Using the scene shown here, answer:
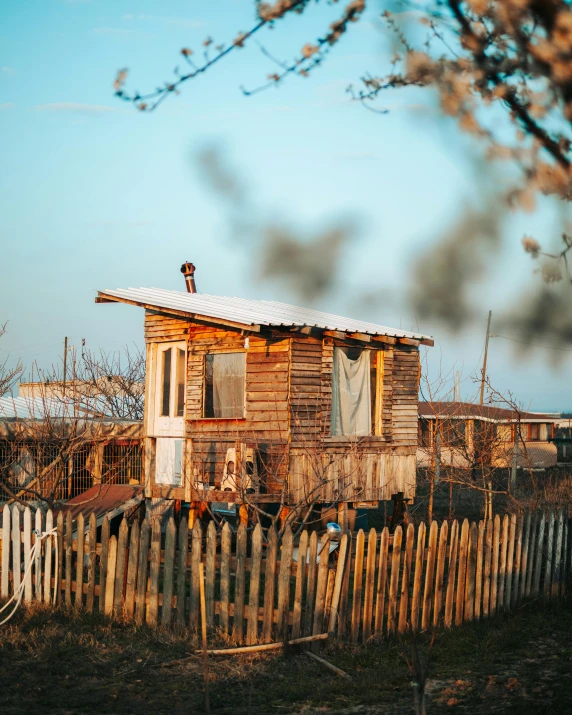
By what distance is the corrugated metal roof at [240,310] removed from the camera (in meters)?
14.5

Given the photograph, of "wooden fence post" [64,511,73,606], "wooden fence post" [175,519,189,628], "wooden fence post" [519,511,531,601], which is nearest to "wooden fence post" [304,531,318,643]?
"wooden fence post" [175,519,189,628]

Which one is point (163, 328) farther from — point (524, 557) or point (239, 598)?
point (239, 598)

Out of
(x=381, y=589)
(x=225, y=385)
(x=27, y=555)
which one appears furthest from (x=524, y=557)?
(x=225, y=385)

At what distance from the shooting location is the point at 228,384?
15867 mm

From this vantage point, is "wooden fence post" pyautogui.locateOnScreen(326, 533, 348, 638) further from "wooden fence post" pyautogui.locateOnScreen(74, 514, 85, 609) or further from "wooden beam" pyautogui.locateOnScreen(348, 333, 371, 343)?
"wooden beam" pyautogui.locateOnScreen(348, 333, 371, 343)

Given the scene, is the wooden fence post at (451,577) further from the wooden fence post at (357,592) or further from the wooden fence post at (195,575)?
the wooden fence post at (195,575)

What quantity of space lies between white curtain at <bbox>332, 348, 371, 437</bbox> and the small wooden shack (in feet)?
0.07

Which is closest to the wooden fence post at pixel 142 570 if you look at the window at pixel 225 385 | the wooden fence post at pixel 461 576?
the wooden fence post at pixel 461 576

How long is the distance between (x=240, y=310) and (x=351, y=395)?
2.79 m

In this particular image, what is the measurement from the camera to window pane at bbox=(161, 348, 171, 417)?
55.3 feet

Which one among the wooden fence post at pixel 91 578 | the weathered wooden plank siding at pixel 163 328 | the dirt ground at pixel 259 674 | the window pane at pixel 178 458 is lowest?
the dirt ground at pixel 259 674

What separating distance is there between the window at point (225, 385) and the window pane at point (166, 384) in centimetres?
116

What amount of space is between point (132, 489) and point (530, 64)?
13.5 m

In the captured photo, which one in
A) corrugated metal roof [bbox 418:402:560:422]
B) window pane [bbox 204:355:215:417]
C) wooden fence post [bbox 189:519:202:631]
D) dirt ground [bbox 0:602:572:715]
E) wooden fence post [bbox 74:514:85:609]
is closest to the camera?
dirt ground [bbox 0:602:572:715]
